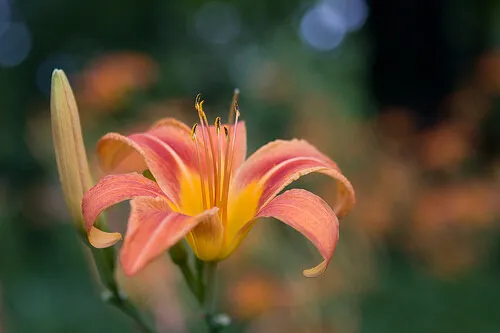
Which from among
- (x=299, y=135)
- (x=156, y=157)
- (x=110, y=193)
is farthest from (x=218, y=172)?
(x=299, y=135)

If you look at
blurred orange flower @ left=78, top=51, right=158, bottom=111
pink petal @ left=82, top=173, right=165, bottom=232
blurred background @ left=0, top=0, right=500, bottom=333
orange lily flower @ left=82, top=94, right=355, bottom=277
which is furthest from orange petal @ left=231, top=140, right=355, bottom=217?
blurred orange flower @ left=78, top=51, right=158, bottom=111

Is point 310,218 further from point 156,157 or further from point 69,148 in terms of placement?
point 69,148

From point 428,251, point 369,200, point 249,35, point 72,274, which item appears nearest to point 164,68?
point 249,35

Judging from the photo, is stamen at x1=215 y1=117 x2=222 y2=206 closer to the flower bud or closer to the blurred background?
the flower bud

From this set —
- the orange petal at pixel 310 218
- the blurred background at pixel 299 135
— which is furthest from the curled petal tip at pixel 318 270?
the blurred background at pixel 299 135

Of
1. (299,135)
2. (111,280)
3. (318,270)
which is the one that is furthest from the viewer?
(299,135)

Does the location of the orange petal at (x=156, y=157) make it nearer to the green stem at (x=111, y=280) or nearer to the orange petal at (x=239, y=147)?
the orange petal at (x=239, y=147)
